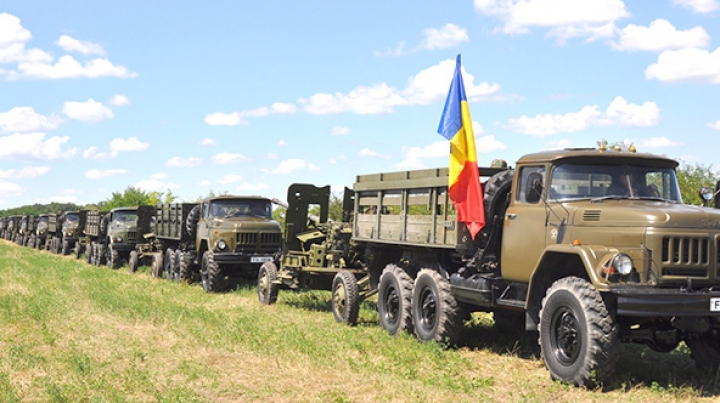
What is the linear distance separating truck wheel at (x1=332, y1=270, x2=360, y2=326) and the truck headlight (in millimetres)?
6001

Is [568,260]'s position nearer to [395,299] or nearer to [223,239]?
[395,299]

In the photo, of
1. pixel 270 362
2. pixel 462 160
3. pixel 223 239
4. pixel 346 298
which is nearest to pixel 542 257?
pixel 462 160

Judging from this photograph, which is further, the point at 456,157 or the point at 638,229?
the point at 456,157

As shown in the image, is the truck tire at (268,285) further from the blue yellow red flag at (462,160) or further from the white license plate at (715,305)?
the white license plate at (715,305)

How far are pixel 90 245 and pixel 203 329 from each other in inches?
868

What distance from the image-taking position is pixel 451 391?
8.46 metres

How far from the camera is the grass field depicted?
8.30 m

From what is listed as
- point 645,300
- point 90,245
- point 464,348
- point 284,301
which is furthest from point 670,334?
point 90,245

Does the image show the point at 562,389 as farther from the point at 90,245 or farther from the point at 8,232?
the point at 8,232

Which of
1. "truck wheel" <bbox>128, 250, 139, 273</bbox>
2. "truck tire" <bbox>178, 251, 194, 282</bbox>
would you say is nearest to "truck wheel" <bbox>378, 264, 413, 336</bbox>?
"truck tire" <bbox>178, 251, 194, 282</bbox>

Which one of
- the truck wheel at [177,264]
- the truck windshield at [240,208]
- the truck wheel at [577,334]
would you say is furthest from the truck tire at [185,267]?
the truck wheel at [577,334]

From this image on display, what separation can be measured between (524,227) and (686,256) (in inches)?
78.1

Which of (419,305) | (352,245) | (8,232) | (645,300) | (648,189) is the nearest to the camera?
(645,300)

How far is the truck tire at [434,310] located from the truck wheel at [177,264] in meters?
11.1
